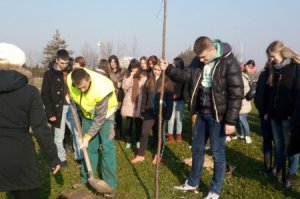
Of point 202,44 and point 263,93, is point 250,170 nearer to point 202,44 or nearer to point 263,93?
point 263,93

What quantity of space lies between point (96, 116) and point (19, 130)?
67.3 inches

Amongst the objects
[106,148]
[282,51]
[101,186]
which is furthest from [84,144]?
[282,51]

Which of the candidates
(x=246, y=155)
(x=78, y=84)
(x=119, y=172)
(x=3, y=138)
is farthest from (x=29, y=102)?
(x=246, y=155)

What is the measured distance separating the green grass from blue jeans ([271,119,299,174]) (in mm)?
318

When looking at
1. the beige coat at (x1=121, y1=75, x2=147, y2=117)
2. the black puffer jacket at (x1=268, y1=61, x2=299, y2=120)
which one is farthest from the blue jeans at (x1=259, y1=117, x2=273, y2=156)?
the beige coat at (x1=121, y1=75, x2=147, y2=117)

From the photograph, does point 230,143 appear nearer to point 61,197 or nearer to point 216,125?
point 216,125

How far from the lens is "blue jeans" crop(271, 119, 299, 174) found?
202 inches

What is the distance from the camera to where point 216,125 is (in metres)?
4.57

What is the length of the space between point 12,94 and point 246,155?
5.36 metres

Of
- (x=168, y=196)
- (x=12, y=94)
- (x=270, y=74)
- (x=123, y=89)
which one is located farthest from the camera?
(x=123, y=89)

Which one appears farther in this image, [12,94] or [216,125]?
[216,125]

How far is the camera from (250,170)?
244 inches

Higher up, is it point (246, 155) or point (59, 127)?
point (59, 127)

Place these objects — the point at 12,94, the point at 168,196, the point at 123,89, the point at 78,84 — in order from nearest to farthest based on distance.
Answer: the point at 12,94 → the point at 78,84 → the point at 168,196 → the point at 123,89
